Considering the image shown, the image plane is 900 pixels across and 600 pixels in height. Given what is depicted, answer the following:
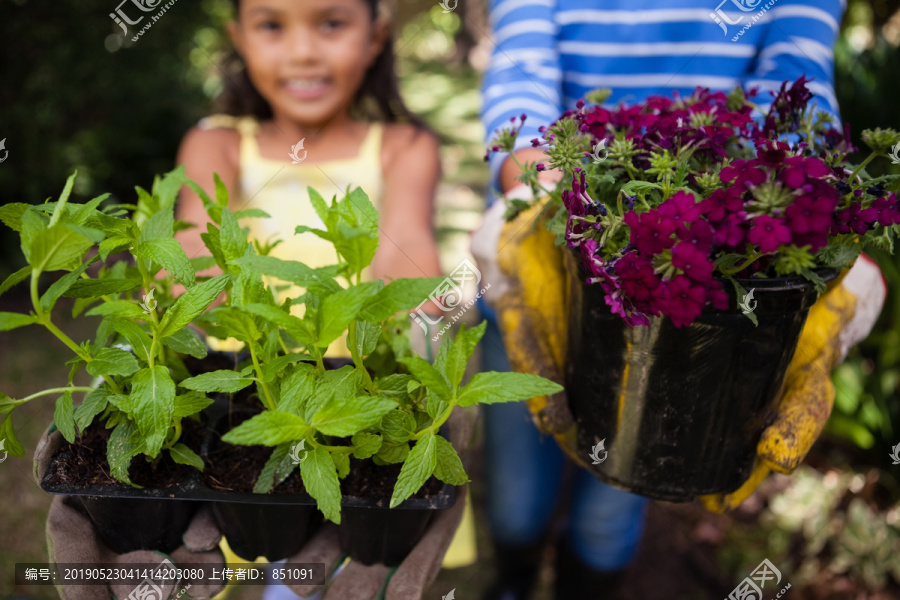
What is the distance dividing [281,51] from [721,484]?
4.58ft

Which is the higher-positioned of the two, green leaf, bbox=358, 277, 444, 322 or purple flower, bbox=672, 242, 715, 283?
purple flower, bbox=672, 242, 715, 283

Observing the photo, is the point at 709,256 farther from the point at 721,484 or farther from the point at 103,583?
the point at 103,583

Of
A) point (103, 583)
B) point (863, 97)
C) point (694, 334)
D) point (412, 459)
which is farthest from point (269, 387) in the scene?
point (863, 97)

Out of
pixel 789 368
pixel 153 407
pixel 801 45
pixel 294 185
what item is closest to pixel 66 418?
pixel 153 407

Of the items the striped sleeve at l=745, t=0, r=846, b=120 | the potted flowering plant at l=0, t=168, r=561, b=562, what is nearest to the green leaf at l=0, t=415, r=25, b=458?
the potted flowering plant at l=0, t=168, r=561, b=562

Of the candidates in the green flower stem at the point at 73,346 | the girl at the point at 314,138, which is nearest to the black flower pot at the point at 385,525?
the green flower stem at the point at 73,346

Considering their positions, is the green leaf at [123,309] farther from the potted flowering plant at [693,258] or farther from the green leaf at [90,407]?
the potted flowering plant at [693,258]

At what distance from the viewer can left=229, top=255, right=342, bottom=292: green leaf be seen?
26.0 inches

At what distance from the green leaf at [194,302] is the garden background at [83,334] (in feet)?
2.35

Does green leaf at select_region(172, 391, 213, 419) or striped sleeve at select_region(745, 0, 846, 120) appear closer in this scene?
green leaf at select_region(172, 391, 213, 419)

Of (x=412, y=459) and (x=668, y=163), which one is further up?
(x=668, y=163)

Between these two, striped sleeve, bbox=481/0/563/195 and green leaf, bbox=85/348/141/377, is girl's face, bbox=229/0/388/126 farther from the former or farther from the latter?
green leaf, bbox=85/348/141/377

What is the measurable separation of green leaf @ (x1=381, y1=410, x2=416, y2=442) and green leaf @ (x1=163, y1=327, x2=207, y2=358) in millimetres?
240

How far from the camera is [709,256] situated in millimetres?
723
